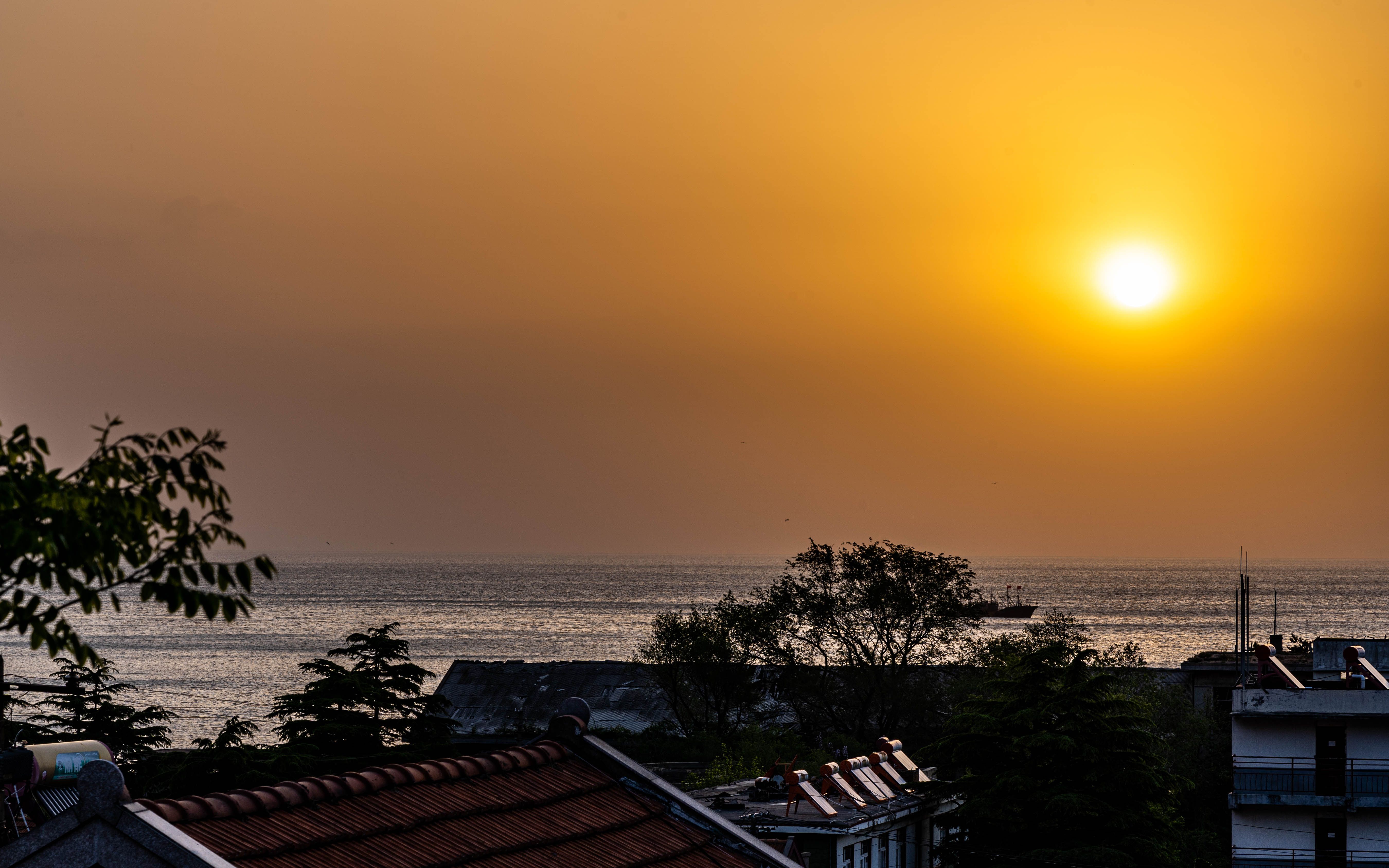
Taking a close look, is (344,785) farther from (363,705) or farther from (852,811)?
(363,705)

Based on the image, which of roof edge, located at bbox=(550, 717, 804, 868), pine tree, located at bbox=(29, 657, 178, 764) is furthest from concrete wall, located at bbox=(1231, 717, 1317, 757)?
roof edge, located at bbox=(550, 717, 804, 868)

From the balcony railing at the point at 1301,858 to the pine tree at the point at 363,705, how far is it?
28.8 meters

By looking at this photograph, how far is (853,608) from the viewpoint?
315 feet

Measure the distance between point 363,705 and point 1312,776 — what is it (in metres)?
35.7

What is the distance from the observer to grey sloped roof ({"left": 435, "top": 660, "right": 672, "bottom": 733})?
96.9m

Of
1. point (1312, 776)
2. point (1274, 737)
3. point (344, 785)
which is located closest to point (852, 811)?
point (1274, 737)

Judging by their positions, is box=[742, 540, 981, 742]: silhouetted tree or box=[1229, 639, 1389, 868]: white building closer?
box=[1229, 639, 1389, 868]: white building

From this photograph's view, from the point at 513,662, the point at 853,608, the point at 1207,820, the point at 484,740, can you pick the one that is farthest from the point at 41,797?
the point at 513,662

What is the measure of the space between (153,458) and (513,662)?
107 meters

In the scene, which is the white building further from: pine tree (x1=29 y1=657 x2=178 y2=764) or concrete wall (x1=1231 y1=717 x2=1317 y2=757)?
pine tree (x1=29 y1=657 x2=178 y2=764)

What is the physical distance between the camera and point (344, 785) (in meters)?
9.65

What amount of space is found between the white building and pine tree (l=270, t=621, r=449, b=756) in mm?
28912

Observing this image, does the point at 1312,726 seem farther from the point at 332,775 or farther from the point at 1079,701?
the point at 332,775

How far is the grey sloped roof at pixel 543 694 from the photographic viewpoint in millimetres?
96875
